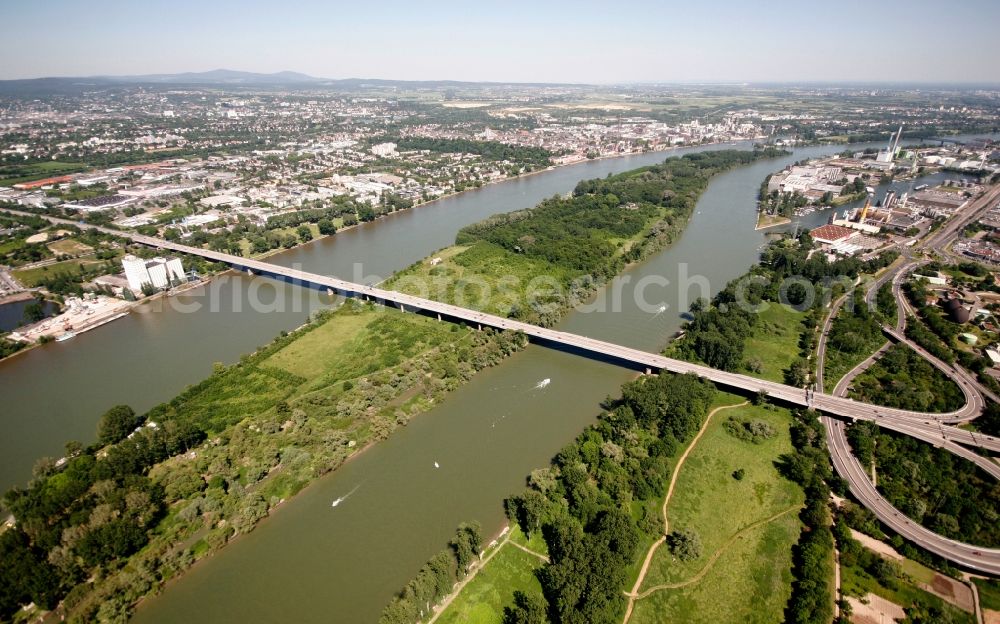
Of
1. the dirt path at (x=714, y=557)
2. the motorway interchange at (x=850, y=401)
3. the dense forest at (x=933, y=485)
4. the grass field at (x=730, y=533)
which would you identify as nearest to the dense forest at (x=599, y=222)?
the motorway interchange at (x=850, y=401)

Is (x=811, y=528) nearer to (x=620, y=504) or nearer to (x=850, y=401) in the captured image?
(x=620, y=504)

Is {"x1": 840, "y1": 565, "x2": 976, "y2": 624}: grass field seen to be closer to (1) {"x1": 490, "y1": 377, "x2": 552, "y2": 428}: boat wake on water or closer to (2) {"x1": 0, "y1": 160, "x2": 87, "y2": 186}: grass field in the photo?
(1) {"x1": 490, "y1": 377, "x2": 552, "y2": 428}: boat wake on water

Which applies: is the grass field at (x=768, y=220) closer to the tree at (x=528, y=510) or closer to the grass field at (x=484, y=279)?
the grass field at (x=484, y=279)

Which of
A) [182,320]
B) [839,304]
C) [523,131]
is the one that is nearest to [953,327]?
[839,304]

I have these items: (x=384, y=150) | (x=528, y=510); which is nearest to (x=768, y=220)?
(x=528, y=510)

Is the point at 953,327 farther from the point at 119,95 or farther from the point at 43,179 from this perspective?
the point at 119,95

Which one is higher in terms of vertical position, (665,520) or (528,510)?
(528,510)
